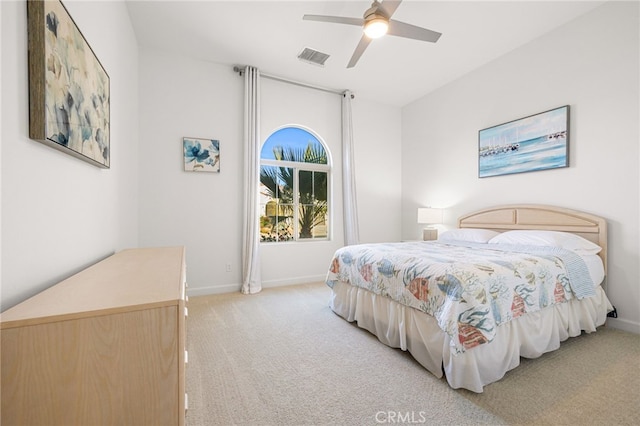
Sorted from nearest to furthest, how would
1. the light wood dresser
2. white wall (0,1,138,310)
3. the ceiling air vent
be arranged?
the light wood dresser < white wall (0,1,138,310) < the ceiling air vent

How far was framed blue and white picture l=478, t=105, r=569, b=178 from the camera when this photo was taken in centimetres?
286

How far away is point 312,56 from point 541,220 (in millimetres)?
3229

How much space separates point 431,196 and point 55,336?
4527mm

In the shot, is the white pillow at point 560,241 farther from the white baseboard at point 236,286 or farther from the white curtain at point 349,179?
the white baseboard at point 236,286

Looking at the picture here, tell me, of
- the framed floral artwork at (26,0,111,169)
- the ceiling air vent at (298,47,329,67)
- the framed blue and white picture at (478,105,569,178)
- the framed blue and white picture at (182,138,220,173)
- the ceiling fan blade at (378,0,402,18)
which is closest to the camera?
the framed floral artwork at (26,0,111,169)

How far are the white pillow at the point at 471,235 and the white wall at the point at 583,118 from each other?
0.52 m

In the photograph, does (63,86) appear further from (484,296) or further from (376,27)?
(484,296)

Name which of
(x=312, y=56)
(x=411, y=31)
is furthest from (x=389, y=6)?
(x=312, y=56)

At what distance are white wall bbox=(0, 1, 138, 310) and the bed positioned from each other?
1.95 metres

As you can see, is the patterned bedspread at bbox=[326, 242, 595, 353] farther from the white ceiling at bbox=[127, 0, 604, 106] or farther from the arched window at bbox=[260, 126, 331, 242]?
the white ceiling at bbox=[127, 0, 604, 106]

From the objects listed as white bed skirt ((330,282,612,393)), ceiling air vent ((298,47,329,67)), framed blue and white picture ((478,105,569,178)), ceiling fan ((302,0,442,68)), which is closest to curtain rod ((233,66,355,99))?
ceiling air vent ((298,47,329,67))

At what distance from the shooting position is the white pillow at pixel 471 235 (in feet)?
10.3

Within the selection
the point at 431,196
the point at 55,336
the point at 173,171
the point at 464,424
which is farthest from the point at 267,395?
the point at 431,196

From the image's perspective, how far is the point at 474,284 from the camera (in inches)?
63.7
